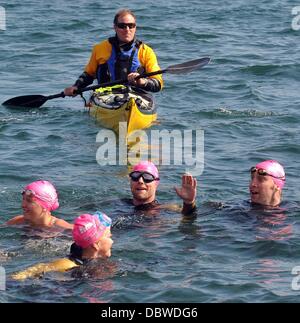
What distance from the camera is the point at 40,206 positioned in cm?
1101

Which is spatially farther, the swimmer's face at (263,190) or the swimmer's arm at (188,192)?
the swimmer's face at (263,190)

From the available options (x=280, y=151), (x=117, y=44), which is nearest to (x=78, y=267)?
(x=280, y=151)

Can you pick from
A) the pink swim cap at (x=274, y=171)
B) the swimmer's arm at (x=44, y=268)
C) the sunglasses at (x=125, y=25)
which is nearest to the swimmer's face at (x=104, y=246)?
the swimmer's arm at (x=44, y=268)

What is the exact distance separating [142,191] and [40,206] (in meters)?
1.45

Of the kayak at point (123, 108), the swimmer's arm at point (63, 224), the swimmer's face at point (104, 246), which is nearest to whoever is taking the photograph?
the swimmer's face at point (104, 246)

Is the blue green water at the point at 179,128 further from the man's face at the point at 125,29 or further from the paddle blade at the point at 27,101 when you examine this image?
the man's face at the point at 125,29

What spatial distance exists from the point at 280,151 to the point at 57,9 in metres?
14.2

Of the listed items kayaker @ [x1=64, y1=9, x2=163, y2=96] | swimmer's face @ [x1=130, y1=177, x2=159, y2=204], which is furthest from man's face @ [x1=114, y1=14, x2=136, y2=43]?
swimmer's face @ [x1=130, y1=177, x2=159, y2=204]

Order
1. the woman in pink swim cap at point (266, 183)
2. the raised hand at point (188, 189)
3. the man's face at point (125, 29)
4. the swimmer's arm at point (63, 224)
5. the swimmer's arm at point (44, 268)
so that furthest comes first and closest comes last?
the man's face at point (125, 29) < the woman in pink swim cap at point (266, 183) < the swimmer's arm at point (63, 224) < the raised hand at point (188, 189) < the swimmer's arm at point (44, 268)

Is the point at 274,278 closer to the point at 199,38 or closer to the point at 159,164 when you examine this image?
the point at 159,164

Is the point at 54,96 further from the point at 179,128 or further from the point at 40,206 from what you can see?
the point at 40,206

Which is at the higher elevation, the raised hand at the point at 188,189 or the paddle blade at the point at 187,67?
the paddle blade at the point at 187,67

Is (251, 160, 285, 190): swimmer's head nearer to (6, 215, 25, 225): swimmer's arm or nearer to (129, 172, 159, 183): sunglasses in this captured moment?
(129, 172, 159, 183): sunglasses

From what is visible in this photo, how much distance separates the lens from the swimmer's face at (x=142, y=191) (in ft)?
38.4
